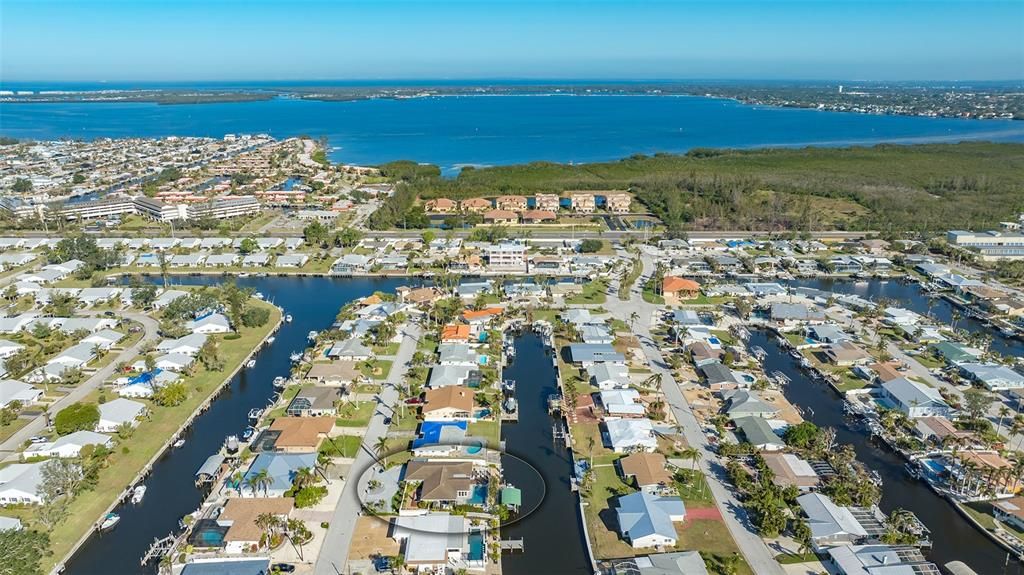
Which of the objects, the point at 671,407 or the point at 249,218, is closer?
the point at 671,407

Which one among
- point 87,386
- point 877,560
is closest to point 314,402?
point 87,386

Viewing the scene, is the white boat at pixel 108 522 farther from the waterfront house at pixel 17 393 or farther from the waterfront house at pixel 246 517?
the waterfront house at pixel 17 393

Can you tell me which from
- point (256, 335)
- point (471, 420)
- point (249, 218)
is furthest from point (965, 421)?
point (249, 218)

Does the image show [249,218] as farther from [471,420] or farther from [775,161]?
[775,161]

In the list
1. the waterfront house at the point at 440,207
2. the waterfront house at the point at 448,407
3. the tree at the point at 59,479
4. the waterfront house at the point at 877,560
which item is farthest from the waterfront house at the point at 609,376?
the waterfront house at the point at 440,207

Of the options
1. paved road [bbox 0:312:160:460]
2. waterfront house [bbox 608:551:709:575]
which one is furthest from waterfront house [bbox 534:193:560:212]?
waterfront house [bbox 608:551:709:575]

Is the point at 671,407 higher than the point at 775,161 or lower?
lower
